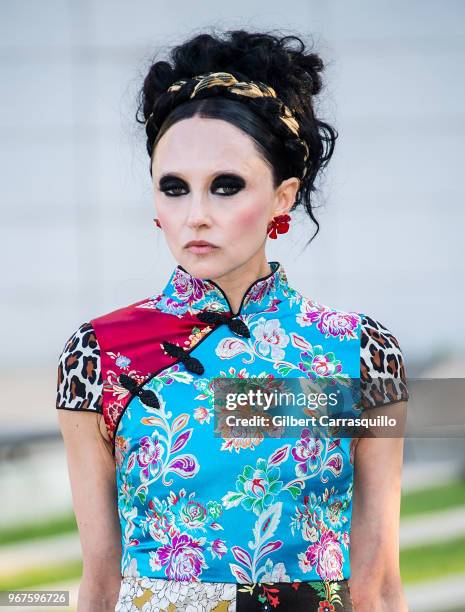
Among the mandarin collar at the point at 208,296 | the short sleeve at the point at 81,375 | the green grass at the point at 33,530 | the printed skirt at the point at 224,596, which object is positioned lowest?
the printed skirt at the point at 224,596

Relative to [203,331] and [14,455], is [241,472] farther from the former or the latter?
[14,455]

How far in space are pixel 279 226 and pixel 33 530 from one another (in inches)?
132

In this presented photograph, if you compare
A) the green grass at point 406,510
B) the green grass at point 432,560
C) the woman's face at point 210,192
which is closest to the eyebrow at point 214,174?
the woman's face at point 210,192

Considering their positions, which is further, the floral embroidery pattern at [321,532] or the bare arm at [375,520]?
the bare arm at [375,520]

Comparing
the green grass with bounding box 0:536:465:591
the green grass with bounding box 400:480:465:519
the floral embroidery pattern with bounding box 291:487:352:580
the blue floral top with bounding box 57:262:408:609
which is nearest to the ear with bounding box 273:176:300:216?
the blue floral top with bounding box 57:262:408:609

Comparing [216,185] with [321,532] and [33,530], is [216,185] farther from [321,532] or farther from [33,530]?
[33,530]

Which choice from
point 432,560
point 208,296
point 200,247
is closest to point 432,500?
point 432,560

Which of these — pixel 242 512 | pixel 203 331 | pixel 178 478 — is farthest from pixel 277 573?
pixel 203 331

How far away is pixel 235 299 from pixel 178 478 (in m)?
0.37

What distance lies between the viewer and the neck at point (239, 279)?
200 cm

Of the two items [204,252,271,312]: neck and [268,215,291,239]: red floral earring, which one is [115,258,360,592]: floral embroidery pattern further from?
[268,215,291,239]: red floral earring

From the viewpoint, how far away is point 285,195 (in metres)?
2.05

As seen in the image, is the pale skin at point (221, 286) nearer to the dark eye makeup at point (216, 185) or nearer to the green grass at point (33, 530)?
the dark eye makeup at point (216, 185)

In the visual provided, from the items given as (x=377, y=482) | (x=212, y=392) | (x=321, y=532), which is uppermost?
(x=212, y=392)
